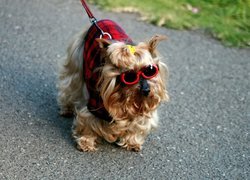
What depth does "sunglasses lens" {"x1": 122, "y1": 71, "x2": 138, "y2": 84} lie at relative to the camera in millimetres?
4113

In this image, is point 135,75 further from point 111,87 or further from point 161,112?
point 161,112

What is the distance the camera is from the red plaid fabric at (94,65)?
447cm

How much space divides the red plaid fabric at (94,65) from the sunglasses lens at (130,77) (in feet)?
0.97

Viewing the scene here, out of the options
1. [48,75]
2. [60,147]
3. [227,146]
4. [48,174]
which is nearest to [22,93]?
[48,75]

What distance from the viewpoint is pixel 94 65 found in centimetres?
448

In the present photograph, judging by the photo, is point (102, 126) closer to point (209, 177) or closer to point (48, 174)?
point (48, 174)

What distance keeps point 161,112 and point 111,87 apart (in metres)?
1.46

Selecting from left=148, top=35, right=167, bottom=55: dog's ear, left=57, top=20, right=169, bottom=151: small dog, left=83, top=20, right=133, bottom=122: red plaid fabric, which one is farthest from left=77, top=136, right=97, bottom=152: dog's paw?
left=148, top=35, right=167, bottom=55: dog's ear

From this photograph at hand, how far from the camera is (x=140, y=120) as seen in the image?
4.66 meters

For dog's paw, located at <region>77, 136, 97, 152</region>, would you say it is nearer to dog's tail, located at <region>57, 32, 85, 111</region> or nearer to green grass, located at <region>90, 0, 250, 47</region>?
dog's tail, located at <region>57, 32, 85, 111</region>

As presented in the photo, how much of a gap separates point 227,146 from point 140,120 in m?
0.94

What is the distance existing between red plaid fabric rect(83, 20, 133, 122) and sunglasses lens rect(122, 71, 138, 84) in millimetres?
295

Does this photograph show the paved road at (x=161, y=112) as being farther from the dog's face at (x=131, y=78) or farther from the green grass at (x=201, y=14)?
the dog's face at (x=131, y=78)

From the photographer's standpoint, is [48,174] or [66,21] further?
[66,21]
